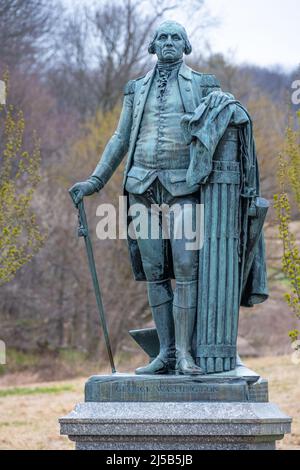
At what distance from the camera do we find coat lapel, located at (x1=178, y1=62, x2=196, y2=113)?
7.47 meters

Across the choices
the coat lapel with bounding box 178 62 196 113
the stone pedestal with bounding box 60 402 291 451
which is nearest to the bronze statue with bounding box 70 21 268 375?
the coat lapel with bounding box 178 62 196 113

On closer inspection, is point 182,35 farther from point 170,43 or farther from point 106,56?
point 106,56

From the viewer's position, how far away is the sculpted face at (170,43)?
759cm

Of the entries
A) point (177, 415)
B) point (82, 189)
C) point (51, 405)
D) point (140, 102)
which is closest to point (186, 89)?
point (140, 102)

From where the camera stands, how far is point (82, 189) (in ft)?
25.0

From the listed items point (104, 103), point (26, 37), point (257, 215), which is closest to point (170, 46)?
point (257, 215)

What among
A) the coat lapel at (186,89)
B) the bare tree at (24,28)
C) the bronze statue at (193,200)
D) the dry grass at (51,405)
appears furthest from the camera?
the bare tree at (24,28)

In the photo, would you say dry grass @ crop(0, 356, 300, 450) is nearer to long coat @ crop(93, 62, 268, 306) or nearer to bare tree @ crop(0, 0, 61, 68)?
long coat @ crop(93, 62, 268, 306)

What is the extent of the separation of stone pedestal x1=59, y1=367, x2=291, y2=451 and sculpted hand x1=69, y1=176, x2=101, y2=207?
4.21 feet

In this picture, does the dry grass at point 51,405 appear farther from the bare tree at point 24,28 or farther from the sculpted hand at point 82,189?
the bare tree at point 24,28

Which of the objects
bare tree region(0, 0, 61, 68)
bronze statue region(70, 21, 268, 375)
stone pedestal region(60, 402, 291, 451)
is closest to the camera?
stone pedestal region(60, 402, 291, 451)

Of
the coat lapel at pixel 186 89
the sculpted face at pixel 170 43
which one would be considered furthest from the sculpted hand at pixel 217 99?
the sculpted face at pixel 170 43

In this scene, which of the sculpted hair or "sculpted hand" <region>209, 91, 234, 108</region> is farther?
the sculpted hair

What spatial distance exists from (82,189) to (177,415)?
177 cm
